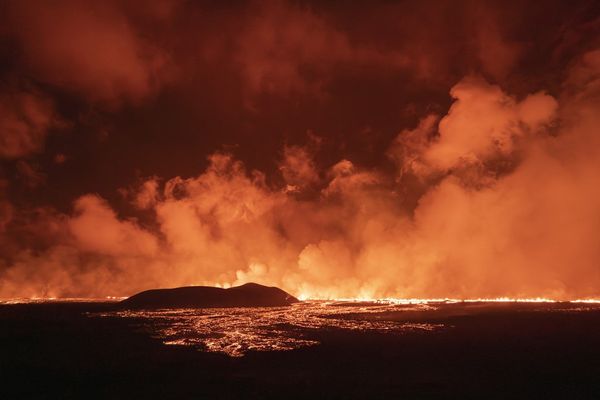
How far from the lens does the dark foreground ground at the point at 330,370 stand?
29531 millimetres

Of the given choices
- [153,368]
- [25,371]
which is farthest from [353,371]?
[25,371]

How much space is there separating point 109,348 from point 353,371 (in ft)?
116

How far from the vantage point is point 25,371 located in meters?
39.2

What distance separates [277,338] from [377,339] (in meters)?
15.1

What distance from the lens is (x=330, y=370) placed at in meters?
36.7

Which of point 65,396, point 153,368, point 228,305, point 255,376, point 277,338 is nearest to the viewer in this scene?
point 65,396

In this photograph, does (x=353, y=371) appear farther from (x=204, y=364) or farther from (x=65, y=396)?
(x=65, y=396)

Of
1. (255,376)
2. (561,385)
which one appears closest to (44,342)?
(255,376)

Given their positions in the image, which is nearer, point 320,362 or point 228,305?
point 320,362

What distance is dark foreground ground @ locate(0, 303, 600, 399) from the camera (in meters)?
29.5

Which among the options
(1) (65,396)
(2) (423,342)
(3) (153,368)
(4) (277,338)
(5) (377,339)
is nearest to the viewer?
(1) (65,396)

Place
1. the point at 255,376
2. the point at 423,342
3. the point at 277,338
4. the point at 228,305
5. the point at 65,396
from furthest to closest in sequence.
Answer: the point at 228,305 < the point at 277,338 < the point at 423,342 < the point at 255,376 < the point at 65,396

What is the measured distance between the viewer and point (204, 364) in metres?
40.0

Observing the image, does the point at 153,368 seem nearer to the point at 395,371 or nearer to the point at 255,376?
the point at 255,376
